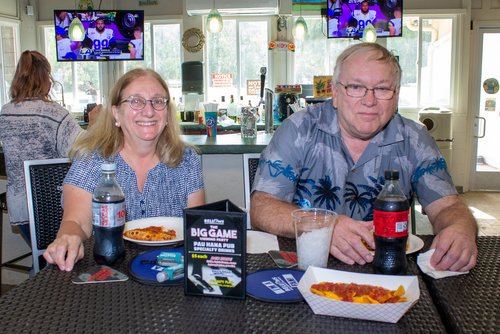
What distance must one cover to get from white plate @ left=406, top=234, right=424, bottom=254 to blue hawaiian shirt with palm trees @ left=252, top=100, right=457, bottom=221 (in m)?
0.32

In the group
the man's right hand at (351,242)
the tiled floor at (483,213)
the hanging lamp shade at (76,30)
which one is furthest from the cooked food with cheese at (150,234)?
the hanging lamp shade at (76,30)

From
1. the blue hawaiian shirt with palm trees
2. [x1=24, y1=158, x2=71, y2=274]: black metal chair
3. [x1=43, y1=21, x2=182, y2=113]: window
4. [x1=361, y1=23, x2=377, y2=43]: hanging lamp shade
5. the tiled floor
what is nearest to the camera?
the blue hawaiian shirt with palm trees

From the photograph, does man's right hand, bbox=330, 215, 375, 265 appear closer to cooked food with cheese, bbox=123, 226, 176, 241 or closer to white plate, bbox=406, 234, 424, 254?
white plate, bbox=406, 234, 424, 254

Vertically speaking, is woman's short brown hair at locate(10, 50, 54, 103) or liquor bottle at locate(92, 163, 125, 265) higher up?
woman's short brown hair at locate(10, 50, 54, 103)

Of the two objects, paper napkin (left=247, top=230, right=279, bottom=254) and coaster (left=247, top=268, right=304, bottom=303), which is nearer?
coaster (left=247, top=268, right=304, bottom=303)

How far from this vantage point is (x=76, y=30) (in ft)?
20.4

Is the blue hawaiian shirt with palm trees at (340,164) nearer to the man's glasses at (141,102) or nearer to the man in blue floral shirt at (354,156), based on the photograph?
the man in blue floral shirt at (354,156)

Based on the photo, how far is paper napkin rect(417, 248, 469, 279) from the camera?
4.06 feet

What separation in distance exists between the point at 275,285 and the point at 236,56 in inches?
275

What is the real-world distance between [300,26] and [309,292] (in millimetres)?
5485

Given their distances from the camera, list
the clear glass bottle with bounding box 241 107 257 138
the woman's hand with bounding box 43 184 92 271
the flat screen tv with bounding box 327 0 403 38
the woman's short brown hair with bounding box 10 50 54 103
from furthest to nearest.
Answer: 1. the flat screen tv with bounding box 327 0 403 38
2. the clear glass bottle with bounding box 241 107 257 138
3. the woman's short brown hair with bounding box 10 50 54 103
4. the woman's hand with bounding box 43 184 92 271

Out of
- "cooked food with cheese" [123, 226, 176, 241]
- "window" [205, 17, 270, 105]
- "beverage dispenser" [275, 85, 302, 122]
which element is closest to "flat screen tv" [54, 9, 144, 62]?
"window" [205, 17, 270, 105]

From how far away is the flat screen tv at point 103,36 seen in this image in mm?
6754

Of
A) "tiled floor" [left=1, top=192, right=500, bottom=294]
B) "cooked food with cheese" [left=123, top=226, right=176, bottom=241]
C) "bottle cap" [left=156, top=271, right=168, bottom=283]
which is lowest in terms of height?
"tiled floor" [left=1, top=192, right=500, bottom=294]
